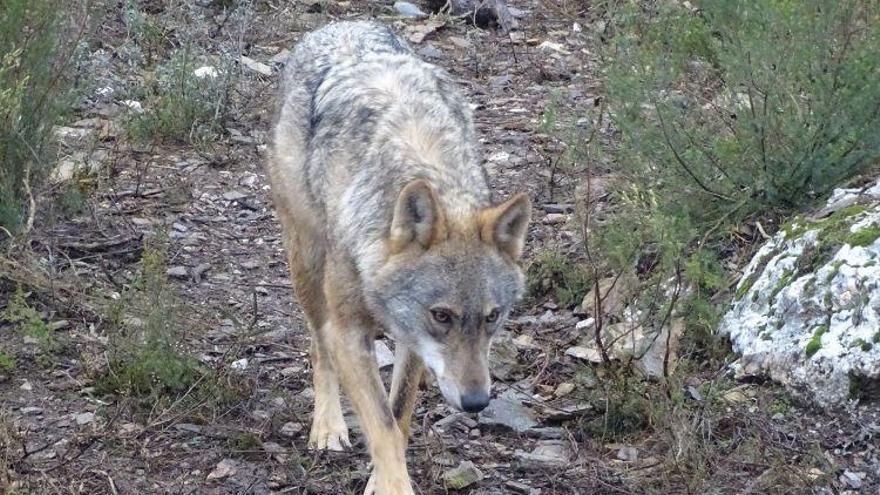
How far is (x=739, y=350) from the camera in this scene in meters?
5.85

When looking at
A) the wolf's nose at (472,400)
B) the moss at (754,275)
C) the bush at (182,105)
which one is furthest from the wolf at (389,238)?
the bush at (182,105)

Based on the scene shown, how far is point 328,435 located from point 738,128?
8.79 feet

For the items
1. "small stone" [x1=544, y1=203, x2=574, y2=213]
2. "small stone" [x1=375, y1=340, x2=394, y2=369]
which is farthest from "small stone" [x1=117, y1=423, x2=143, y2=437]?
"small stone" [x1=544, y1=203, x2=574, y2=213]

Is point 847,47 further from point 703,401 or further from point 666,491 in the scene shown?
point 666,491

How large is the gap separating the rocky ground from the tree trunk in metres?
2.71

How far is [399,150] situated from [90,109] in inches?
191

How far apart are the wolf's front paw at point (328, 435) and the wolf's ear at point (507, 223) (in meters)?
1.31

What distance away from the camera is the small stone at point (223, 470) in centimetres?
520

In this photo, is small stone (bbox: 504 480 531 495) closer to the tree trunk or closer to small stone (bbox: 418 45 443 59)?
small stone (bbox: 418 45 443 59)

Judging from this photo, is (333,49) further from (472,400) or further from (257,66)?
(257,66)

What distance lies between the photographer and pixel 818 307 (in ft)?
18.5

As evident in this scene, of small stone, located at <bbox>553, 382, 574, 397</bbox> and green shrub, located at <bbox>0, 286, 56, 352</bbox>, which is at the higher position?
green shrub, located at <bbox>0, 286, 56, 352</bbox>

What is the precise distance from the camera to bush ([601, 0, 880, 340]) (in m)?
6.20

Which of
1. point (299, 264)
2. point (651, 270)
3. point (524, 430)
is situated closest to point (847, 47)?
point (651, 270)
